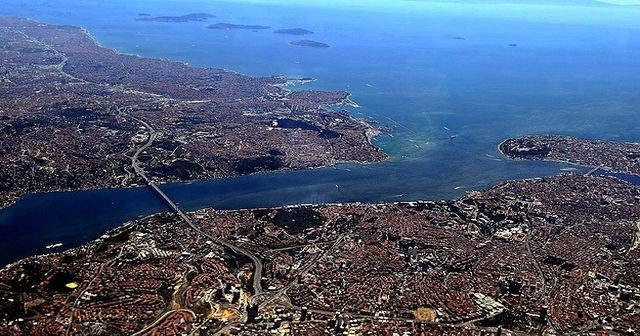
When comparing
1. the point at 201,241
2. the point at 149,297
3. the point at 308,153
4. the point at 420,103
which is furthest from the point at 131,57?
the point at 149,297

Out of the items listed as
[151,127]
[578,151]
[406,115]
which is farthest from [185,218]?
[578,151]

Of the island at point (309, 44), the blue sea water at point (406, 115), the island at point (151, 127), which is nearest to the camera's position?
the blue sea water at point (406, 115)

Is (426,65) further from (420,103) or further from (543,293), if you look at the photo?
(543,293)

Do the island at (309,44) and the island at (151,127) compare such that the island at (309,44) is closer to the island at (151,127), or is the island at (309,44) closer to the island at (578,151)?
the island at (151,127)

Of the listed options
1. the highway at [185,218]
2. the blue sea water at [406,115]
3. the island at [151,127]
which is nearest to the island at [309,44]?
the blue sea water at [406,115]

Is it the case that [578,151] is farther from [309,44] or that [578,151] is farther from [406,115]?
[309,44]

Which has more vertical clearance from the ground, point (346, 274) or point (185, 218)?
point (185, 218)
